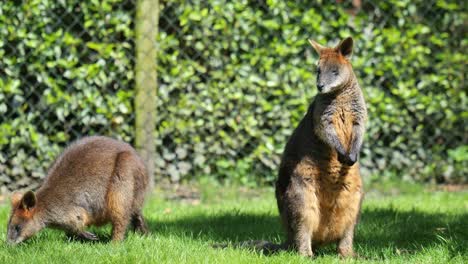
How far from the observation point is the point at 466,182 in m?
9.66

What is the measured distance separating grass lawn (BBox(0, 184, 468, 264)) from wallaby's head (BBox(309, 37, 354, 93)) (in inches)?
48.6

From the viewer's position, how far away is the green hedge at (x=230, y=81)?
854 centimetres

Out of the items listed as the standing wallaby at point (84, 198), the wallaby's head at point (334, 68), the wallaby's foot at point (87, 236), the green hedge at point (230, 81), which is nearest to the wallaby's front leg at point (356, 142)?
the wallaby's head at point (334, 68)

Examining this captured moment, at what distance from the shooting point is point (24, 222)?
5.95 metres

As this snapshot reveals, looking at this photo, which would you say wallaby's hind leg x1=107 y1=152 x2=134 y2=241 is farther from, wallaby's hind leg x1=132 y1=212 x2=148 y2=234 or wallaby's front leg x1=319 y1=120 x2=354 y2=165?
wallaby's front leg x1=319 y1=120 x2=354 y2=165

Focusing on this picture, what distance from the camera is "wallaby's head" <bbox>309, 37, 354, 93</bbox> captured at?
5652 millimetres

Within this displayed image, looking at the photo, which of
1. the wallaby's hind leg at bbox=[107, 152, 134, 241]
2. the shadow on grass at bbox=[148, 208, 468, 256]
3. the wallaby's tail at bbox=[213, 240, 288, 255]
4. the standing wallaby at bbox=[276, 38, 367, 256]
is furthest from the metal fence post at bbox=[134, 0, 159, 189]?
the standing wallaby at bbox=[276, 38, 367, 256]

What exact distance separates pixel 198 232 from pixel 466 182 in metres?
4.39

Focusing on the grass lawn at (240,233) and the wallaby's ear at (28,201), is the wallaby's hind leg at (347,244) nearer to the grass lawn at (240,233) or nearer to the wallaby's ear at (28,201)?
the grass lawn at (240,233)

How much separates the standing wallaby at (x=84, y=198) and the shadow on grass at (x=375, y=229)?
1.77ft

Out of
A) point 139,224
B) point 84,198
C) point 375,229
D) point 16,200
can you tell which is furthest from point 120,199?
point 375,229

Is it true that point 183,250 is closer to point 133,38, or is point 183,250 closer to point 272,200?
point 272,200

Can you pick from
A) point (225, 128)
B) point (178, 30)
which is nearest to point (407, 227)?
point (225, 128)

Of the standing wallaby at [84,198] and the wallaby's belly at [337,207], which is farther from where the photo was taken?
the standing wallaby at [84,198]
